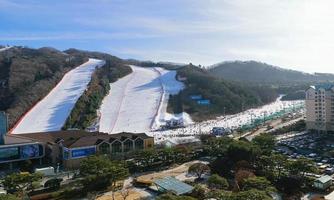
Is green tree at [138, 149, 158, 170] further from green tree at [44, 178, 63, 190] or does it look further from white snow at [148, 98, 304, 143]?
white snow at [148, 98, 304, 143]

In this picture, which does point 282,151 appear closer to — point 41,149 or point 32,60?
point 41,149

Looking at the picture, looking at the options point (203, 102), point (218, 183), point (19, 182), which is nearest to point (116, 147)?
point (19, 182)

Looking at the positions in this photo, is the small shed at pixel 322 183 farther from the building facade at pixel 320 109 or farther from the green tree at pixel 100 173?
the building facade at pixel 320 109

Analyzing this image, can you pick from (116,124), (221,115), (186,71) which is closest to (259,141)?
(116,124)

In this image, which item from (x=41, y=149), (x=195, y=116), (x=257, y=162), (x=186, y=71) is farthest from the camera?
(x=186, y=71)

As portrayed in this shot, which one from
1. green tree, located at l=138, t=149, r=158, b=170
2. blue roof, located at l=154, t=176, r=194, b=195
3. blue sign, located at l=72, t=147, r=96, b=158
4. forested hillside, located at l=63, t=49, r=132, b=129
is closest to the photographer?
blue roof, located at l=154, t=176, r=194, b=195

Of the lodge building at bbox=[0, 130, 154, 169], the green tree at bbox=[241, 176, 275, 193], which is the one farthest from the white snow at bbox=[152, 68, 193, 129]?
the green tree at bbox=[241, 176, 275, 193]
